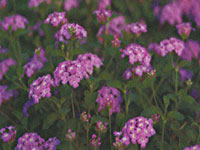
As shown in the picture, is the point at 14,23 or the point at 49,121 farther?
the point at 14,23

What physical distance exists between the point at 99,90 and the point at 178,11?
91.3 inches

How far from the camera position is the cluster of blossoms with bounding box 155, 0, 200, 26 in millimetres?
4613

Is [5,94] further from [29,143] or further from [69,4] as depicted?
[69,4]

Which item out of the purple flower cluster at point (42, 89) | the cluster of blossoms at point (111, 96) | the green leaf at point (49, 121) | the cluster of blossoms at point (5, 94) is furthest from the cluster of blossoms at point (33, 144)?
the cluster of blossoms at point (5, 94)

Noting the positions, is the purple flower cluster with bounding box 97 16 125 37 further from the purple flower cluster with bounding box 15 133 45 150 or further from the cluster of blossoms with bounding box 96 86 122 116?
the purple flower cluster with bounding box 15 133 45 150

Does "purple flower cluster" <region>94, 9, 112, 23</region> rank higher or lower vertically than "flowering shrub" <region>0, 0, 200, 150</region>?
higher

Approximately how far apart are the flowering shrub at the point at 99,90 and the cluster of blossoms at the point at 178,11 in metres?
0.02

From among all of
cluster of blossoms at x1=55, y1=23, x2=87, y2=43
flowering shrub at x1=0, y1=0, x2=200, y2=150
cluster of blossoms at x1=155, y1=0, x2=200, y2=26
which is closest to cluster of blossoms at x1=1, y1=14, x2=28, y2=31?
flowering shrub at x1=0, y1=0, x2=200, y2=150

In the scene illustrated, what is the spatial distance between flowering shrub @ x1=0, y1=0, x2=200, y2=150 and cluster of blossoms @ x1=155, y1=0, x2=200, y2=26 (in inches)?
0.8

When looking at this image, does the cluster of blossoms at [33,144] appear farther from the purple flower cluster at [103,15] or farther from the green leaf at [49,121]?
the purple flower cluster at [103,15]

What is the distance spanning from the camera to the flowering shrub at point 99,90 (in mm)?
2469

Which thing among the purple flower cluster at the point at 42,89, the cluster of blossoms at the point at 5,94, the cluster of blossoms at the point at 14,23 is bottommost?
the cluster of blossoms at the point at 5,94

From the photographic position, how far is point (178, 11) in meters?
4.65

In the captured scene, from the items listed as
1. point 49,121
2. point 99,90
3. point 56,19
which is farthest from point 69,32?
point 49,121
